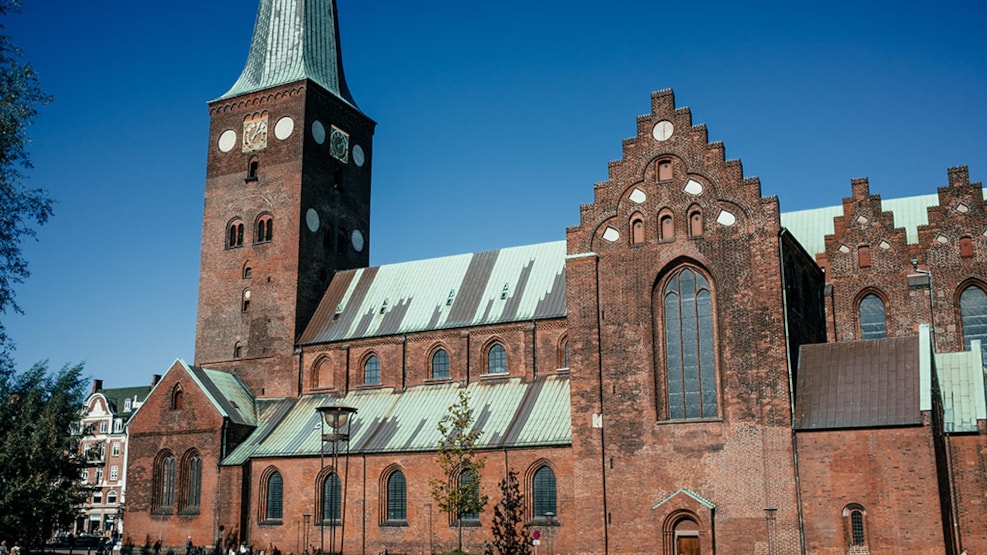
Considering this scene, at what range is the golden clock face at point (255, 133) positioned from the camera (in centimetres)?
5803

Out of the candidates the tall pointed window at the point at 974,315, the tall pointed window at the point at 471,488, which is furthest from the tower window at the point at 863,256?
the tall pointed window at the point at 471,488

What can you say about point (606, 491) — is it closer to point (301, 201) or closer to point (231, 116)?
point (301, 201)

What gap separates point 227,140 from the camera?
59.3 metres

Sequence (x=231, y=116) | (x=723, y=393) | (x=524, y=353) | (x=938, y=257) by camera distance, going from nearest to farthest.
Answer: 1. (x=723, y=393)
2. (x=938, y=257)
3. (x=524, y=353)
4. (x=231, y=116)

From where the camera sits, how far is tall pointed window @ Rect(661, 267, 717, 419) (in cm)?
3769

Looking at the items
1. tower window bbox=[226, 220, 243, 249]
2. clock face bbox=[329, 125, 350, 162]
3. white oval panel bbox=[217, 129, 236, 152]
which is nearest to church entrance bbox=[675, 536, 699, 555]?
tower window bbox=[226, 220, 243, 249]

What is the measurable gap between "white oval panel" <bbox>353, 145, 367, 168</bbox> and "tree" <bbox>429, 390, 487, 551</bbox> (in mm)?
22644

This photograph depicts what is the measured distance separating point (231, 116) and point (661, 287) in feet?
106

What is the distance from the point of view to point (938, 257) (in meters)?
43.2

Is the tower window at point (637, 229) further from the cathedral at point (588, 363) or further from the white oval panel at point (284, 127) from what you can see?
the white oval panel at point (284, 127)

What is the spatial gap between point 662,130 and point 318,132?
82.1 feet

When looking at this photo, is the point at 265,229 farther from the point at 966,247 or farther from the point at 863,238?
the point at 966,247

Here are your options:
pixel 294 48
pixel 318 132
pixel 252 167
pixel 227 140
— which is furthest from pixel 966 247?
pixel 227 140

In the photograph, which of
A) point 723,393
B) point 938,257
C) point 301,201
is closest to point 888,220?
point 938,257
